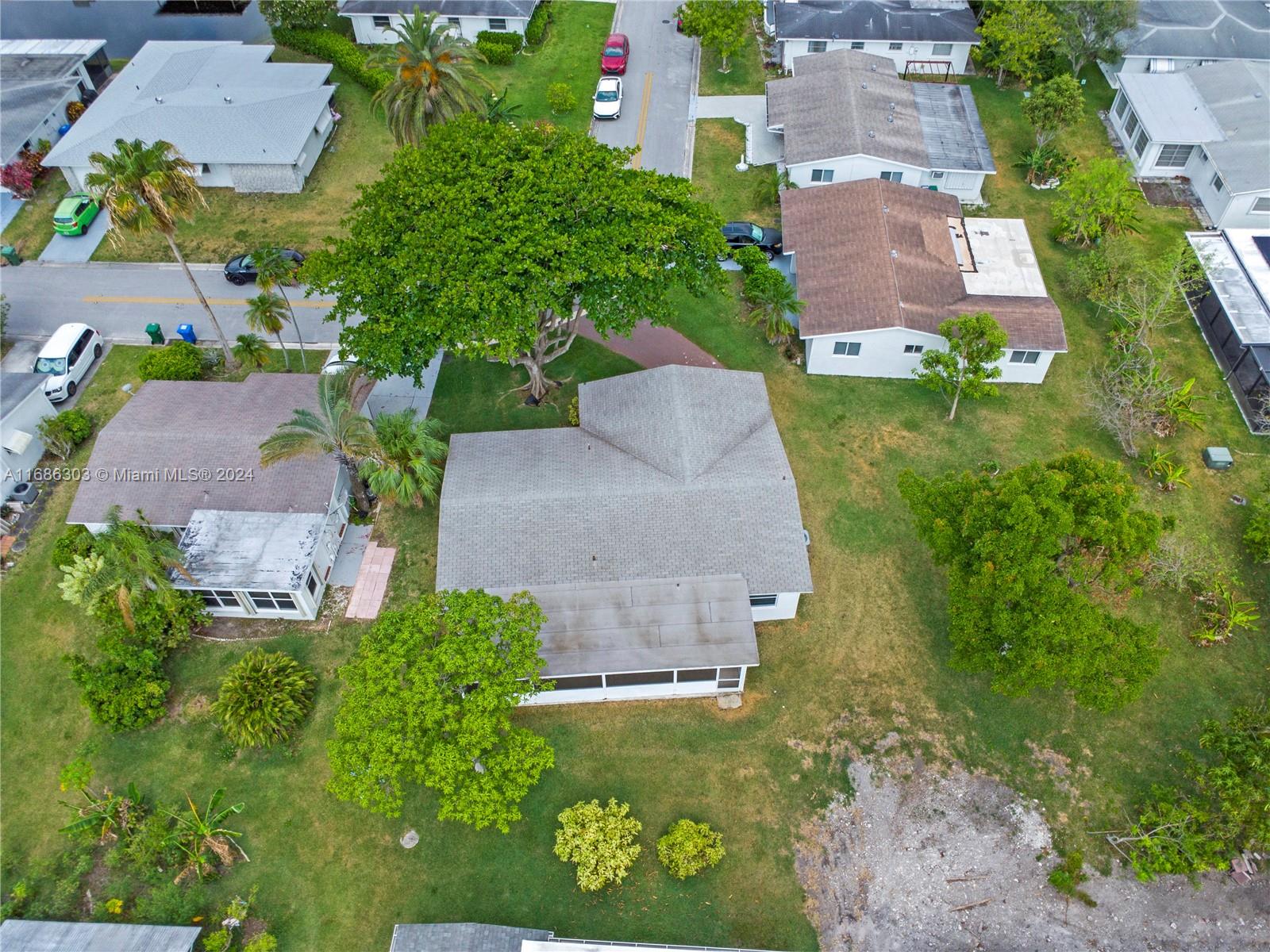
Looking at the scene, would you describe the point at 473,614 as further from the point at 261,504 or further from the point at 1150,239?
the point at 1150,239

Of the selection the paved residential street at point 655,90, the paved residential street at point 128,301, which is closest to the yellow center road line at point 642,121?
the paved residential street at point 655,90

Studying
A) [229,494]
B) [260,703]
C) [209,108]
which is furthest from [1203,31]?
[260,703]

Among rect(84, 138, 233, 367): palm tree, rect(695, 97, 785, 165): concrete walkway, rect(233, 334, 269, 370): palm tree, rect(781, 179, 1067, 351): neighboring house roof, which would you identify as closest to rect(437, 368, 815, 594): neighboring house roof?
rect(781, 179, 1067, 351): neighboring house roof

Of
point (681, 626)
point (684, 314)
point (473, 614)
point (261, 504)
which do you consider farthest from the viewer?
point (684, 314)

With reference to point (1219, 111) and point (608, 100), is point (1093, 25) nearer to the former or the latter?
point (1219, 111)

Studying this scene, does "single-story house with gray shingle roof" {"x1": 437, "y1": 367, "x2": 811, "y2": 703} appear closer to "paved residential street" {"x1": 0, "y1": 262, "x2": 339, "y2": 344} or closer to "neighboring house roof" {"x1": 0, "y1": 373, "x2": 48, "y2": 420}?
"paved residential street" {"x1": 0, "y1": 262, "x2": 339, "y2": 344}

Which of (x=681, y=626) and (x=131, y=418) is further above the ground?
(x=131, y=418)

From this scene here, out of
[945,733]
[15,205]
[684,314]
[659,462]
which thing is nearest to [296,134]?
[15,205]
